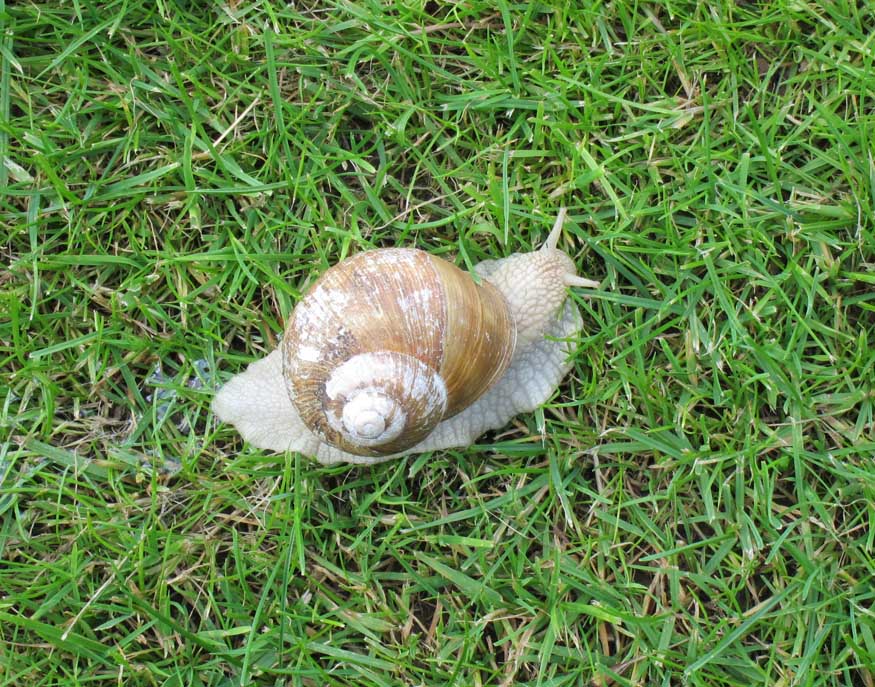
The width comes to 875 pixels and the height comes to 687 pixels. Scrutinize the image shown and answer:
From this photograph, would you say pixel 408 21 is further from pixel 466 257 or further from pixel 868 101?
pixel 868 101

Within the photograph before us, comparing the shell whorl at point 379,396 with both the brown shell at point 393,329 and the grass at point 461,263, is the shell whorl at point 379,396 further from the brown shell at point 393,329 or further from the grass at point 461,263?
the grass at point 461,263

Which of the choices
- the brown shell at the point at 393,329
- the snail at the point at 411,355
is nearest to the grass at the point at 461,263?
the snail at the point at 411,355

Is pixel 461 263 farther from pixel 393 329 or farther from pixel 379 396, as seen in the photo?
pixel 379 396

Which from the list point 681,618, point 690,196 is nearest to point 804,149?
point 690,196

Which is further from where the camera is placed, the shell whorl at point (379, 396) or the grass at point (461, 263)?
the grass at point (461, 263)

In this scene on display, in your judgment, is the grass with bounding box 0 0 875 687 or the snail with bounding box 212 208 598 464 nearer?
the snail with bounding box 212 208 598 464

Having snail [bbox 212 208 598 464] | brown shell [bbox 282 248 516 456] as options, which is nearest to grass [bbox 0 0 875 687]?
snail [bbox 212 208 598 464]

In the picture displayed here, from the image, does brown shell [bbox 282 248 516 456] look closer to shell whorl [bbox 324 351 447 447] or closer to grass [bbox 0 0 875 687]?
shell whorl [bbox 324 351 447 447]
